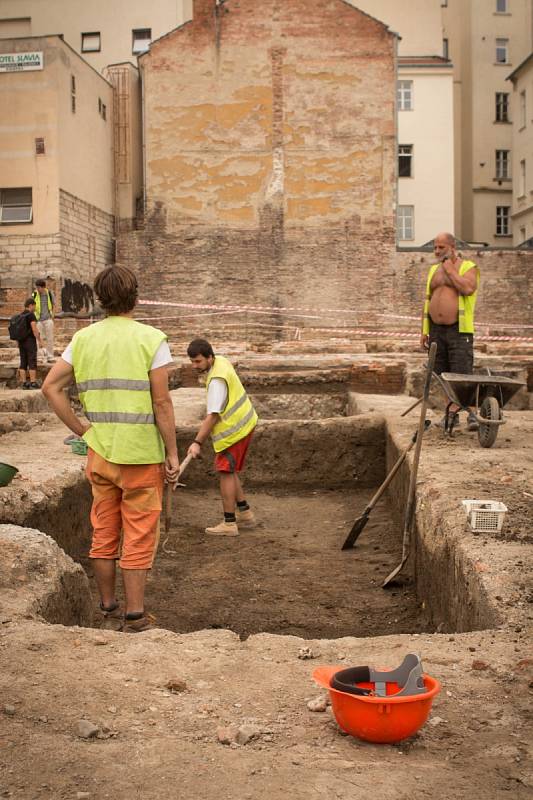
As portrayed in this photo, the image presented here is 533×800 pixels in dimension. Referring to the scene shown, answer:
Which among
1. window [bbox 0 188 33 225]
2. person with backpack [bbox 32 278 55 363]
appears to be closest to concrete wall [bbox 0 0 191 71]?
window [bbox 0 188 33 225]

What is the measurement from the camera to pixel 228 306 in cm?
2912

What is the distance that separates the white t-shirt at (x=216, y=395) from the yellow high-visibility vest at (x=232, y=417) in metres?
0.10

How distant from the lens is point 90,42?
31891 mm

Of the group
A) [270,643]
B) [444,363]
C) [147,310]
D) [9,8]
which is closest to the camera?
[270,643]

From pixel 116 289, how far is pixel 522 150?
3922 cm

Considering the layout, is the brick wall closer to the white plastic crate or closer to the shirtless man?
the shirtless man

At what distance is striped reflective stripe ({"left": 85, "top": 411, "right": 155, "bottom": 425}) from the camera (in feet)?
13.9

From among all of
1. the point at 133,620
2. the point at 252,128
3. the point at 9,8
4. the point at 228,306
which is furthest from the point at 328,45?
the point at 133,620

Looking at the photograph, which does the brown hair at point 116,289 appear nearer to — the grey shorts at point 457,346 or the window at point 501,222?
the grey shorts at point 457,346

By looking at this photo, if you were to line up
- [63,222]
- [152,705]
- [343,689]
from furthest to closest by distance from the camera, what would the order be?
[63,222] < [152,705] < [343,689]

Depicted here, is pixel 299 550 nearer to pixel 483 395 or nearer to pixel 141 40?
pixel 483 395

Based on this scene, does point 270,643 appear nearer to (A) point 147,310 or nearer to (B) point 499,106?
(A) point 147,310

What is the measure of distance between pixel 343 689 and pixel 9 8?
33.6 metres

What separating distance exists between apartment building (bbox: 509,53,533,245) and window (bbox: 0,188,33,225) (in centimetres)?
2249
